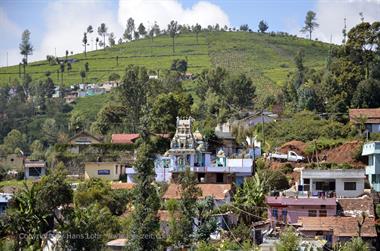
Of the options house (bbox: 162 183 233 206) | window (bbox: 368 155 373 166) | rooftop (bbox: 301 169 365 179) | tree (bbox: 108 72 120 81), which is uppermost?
tree (bbox: 108 72 120 81)

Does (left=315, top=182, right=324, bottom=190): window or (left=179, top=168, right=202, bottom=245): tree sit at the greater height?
(left=315, top=182, right=324, bottom=190): window

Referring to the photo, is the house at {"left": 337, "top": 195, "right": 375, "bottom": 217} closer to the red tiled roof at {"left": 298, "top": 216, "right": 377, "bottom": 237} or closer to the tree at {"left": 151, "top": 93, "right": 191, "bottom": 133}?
the red tiled roof at {"left": 298, "top": 216, "right": 377, "bottom": 237}

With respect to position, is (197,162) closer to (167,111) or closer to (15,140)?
(167,111)

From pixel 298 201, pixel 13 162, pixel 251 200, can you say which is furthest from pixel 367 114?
pixel 13 162

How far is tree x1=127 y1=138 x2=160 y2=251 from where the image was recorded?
3572 cm

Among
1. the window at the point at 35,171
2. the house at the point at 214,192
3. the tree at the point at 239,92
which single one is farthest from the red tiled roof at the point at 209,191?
the tree at the point at 239,92

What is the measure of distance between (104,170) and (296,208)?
1668 cm

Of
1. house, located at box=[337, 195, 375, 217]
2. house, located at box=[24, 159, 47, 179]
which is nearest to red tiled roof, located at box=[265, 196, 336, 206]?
house, located at box=[337, 195, 375, 217]

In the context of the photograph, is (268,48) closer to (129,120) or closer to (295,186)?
(129,120)

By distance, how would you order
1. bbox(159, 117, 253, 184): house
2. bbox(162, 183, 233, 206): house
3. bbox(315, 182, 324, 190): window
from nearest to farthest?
1. bbox(162, 183, 233, 206): house
2. bbox(315, 182, 324, 190): window
3. bbox(159, 117, 253, 184): house

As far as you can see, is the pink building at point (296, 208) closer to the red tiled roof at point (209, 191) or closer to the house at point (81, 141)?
the red tiled roof at point (209, 191)

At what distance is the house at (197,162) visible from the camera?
1853 inches

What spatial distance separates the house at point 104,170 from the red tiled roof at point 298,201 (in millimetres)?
14912

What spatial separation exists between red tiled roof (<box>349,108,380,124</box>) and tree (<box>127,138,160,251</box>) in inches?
Answer: 693
